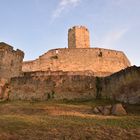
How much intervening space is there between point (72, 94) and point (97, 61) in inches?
786

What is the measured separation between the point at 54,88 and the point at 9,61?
10.3m

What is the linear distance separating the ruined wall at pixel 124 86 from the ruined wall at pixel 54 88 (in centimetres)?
113

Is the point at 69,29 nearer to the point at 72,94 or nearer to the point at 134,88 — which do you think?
the point at 72,94

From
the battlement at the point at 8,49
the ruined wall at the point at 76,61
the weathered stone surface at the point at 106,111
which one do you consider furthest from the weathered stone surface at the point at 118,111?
the ruined wall at the point at 76,61

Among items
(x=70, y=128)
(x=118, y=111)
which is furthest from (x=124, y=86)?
(x=70, y=128)

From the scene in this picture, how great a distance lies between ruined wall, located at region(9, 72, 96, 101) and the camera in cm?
2169

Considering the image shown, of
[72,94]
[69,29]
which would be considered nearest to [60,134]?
[72,94]

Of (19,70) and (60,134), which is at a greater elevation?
(19,70)

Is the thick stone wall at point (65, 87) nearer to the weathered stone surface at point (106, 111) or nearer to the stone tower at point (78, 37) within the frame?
the weathered stone surface at point (106, 111)

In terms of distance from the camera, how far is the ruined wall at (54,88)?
21688mm

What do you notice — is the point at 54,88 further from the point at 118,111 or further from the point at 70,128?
the point at 70,128

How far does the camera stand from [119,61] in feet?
139

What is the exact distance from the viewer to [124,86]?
19109 millimetres

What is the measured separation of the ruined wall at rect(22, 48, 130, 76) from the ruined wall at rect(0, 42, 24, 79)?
29.4 feet
